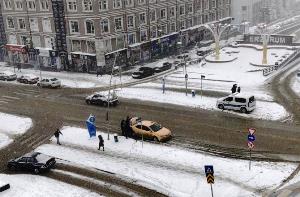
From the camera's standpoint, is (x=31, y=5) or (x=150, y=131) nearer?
(x=150, y=131)

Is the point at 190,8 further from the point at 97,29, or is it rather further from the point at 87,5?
the point at 87,5

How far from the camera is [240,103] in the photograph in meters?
44.1

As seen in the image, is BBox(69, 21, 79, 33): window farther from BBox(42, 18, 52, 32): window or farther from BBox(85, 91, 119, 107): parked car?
BBox(85, 91, 119, 107): parked car

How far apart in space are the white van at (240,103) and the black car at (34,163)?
19.7 metres

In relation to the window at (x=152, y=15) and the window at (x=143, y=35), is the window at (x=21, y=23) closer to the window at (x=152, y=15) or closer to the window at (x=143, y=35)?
the window at (x=143, y=35)

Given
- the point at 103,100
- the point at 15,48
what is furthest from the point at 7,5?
the point at 103,100

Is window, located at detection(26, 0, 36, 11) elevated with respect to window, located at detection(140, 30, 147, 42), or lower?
elevated

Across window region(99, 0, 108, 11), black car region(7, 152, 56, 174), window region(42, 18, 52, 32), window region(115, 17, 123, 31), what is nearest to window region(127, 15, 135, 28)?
window region(115, 17, 123, 31)

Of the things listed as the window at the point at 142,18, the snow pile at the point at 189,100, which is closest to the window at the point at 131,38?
the window at the point at 142,18

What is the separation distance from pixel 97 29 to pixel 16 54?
79.5 ft

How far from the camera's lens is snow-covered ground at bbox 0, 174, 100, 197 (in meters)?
30.0

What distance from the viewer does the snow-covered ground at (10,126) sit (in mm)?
42250

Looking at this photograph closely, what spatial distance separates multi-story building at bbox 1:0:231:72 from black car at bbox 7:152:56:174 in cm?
3470

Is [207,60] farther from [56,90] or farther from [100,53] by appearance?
[56,90]
